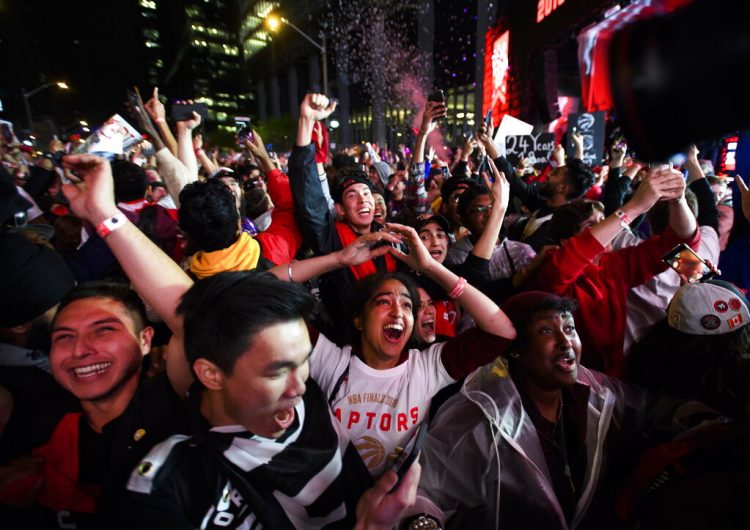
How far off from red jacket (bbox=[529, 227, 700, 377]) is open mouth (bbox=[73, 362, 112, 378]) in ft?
7.40

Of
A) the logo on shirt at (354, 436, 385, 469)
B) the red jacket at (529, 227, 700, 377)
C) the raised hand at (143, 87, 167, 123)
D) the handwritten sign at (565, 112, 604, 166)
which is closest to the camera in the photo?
the logo on shirt at (354, 436, 385, 469)

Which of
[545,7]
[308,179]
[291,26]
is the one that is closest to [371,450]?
[308,179]

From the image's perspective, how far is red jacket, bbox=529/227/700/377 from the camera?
2.35 metres

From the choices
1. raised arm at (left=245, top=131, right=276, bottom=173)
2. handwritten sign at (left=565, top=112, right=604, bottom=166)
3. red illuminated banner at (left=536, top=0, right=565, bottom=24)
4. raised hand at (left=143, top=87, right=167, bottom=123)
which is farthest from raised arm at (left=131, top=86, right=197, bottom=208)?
red illuminated banner at (left=536, top=0, right=565, bottom=24)

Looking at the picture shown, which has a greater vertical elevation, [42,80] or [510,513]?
[42,80]

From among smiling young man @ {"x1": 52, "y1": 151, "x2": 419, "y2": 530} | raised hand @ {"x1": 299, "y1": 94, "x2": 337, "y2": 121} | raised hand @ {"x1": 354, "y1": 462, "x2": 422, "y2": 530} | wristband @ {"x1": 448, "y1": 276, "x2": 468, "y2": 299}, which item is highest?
raised hand @ {"x1": 299, "y1": 94, "x2": 337, "y2": 121}

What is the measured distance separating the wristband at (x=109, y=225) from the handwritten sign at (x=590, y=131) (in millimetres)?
7232

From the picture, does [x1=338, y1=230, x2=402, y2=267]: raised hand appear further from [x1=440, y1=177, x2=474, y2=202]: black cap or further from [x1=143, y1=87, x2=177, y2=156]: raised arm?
[x1=143, y1=87, x2=177, y2=156]: raised arm

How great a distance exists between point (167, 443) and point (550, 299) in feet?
5.76

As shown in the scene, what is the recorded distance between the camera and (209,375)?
1.26 metres

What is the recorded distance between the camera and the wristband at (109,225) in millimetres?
1421

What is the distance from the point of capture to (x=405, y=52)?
46406mm

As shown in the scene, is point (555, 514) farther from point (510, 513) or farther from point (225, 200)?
point (225, 200)

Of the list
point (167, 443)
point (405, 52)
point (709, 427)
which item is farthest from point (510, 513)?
point (405, 52)
